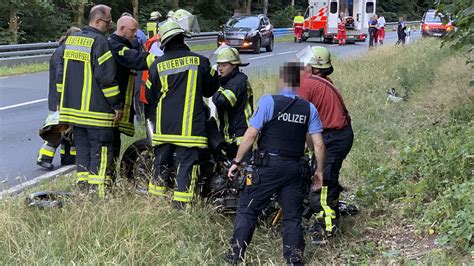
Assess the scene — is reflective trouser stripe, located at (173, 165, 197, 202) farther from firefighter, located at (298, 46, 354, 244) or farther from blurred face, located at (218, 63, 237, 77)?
firefighter, located at (298, 46, 354, 244)

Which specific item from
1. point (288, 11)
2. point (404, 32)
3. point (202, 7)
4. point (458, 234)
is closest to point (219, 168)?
point (458, 234)

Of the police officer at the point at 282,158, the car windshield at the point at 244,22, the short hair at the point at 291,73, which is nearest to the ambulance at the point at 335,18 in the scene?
the car windshield at the point at 244,22

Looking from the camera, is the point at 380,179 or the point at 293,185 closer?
the point at 293,185

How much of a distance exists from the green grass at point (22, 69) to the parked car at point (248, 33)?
7961 millimetres

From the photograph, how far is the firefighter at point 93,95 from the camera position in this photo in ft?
16.3

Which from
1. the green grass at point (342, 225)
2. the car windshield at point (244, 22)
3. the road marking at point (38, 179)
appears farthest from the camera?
the car windshield at point (244, 22)

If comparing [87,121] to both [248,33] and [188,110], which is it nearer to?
[188,110]

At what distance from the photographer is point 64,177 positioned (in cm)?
639

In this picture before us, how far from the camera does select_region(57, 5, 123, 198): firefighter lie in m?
4.98

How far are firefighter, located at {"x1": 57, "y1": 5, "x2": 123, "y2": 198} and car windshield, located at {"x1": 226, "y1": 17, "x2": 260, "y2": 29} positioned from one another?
19.3 m

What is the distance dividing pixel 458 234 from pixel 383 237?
940mm

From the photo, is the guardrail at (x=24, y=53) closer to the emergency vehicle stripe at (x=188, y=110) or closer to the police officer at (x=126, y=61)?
the police officer at (x=126, y=61)

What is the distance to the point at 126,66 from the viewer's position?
5066mm

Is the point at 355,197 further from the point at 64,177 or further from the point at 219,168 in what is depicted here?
the point at 64,177
